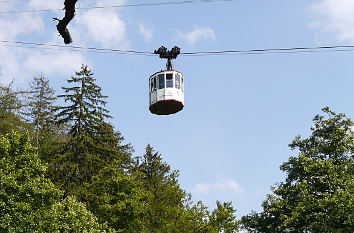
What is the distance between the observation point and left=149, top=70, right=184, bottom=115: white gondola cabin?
24.3 meters

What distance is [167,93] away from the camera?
956 inches

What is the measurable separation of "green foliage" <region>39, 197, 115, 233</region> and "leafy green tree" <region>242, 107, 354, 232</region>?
47.5ft

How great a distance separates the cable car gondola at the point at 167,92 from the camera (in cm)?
2428

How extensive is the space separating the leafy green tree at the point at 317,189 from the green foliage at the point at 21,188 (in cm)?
1859

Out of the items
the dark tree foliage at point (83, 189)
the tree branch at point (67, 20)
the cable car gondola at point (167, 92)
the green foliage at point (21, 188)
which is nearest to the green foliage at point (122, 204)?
the dark tree foliage at point (83, 189)

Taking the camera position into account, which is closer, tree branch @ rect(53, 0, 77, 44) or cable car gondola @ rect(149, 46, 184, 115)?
tree branch @ rect(53, 0, 77, 44)

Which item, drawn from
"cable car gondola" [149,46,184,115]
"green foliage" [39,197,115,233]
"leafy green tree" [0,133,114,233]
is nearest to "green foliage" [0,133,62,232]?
"leafy green tree" [0,133,114,233]

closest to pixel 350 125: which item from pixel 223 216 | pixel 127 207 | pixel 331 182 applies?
pixel 331 182

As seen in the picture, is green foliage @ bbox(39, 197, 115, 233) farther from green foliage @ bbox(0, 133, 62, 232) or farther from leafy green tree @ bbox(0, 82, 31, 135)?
leafy green tree @ bbox(0, 82, 31, 135)

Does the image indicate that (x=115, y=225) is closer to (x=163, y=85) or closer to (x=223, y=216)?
(x=223, y=216)

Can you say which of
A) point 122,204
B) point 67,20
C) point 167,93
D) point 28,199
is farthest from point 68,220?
point 67,20

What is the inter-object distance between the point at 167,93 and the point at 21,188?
38.9 ft

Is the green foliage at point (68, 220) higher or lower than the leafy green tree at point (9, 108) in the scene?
lower

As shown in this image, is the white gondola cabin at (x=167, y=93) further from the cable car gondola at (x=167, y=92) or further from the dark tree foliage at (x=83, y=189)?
the dark tree foliage at (x=83, y=189)
